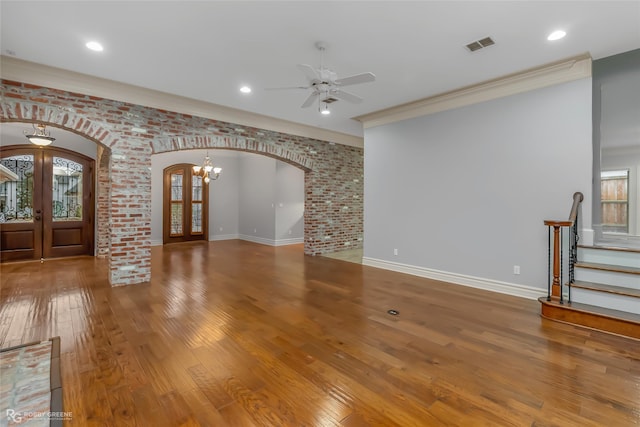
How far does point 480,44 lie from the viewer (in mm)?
3273

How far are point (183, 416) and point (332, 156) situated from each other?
6.54m

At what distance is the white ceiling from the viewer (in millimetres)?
2707

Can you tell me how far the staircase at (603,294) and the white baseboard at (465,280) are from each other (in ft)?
1.46

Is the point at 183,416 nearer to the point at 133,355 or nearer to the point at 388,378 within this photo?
the point at 133,355

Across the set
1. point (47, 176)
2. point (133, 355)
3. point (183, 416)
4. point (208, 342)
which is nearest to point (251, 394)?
point (183, 416)

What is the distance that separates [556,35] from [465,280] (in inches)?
131

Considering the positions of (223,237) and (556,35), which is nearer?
(556,35)

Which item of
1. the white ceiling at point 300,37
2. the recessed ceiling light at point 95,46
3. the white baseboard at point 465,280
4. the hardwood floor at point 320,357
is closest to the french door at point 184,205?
the hardwood floor at point 320,357

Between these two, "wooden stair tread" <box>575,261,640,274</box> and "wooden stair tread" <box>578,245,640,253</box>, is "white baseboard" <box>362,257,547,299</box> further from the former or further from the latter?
"wooden stair tread" <box>578,245,640,253</box>

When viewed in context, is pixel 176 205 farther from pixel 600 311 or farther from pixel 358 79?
pixel 600 311

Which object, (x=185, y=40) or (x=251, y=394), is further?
(x=185, y=40)

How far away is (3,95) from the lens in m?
3.71

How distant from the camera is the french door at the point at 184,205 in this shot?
373 inches

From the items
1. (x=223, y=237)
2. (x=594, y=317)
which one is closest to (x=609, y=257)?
(x=594, y=317)
